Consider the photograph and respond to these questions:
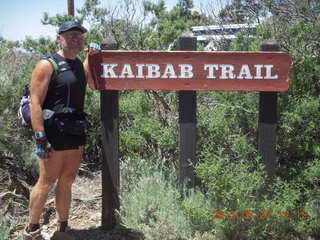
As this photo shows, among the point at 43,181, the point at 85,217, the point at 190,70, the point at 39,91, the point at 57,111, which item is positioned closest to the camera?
the point at 39,91

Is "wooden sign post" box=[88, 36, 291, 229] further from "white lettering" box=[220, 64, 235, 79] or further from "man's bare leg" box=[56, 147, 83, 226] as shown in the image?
"man's bare leg" box=[56, 147, 83, 226]

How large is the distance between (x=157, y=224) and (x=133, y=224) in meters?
0.26

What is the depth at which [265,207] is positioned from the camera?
3982 mm

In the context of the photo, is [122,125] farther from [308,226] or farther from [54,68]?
[308,226]

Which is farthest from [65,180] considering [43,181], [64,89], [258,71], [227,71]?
[258,71]

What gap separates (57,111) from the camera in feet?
12.6

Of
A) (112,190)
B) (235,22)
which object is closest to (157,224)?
(112,190)

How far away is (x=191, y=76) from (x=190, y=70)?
54 mm

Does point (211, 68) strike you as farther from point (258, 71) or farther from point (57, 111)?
point (57, 111)

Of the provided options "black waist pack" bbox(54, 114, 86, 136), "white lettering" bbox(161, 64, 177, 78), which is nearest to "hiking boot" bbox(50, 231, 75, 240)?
"black waist pack" bbox(54, 114, 86, 136)

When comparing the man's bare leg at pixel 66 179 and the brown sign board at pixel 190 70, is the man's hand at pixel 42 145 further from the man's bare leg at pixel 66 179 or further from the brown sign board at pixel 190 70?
the brown sign board at pixel 190 70

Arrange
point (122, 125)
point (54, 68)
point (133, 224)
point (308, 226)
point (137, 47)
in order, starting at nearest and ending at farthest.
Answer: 1. point (54, 68)
2. point (308, 226)
3. point (133, 224)
4. point (122, 125)
5. point (137, 47)

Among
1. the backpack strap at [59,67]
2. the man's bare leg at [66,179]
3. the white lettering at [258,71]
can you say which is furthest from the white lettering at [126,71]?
the white lettering at [258,71]
